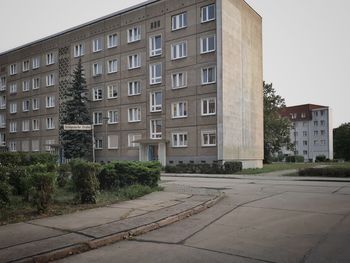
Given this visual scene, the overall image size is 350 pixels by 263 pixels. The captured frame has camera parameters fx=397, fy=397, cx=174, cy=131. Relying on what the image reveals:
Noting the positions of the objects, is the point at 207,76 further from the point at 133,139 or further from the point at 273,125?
the point at 273,125

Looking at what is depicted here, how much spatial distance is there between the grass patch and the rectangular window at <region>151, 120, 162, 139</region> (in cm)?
2452

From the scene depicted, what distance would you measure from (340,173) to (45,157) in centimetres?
1827

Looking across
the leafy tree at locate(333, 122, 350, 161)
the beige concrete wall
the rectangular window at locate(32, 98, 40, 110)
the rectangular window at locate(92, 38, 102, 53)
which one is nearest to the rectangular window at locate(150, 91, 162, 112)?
the beige concrete wall

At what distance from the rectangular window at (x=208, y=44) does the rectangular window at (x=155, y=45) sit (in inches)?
202

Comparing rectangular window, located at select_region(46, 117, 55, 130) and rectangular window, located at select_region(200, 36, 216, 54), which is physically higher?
rectangular window, located at select_region(200, 36, 216, 54)

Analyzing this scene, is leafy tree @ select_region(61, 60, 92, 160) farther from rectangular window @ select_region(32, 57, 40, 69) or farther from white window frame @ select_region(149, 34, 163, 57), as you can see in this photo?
rectangular window @ select_region(32, 57, 40, 69)

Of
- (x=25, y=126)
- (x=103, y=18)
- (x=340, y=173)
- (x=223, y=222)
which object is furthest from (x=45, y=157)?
(x=25, y=126)

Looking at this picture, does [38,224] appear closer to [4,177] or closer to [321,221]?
[4,177]

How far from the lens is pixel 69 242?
675 centimetres

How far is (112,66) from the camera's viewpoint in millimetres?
44438

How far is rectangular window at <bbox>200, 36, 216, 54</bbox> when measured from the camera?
36.1 m

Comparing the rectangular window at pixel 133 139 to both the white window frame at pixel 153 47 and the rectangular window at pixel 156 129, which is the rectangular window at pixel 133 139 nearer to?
the rectangular window at pixel 156 129

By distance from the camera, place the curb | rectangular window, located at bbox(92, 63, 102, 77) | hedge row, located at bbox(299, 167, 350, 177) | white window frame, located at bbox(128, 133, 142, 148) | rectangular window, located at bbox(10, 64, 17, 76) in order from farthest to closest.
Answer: rectangular window, located at bbox(10, 64, 17, 76) → rectangular window, located at bbox(92, 63, 102, 77) → white window frame, located at bbox(128, 133, 142, 148) → hedge row, located at bbox(299, 167, 350, 177) → the curb

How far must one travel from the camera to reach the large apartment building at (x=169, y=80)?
118ft
